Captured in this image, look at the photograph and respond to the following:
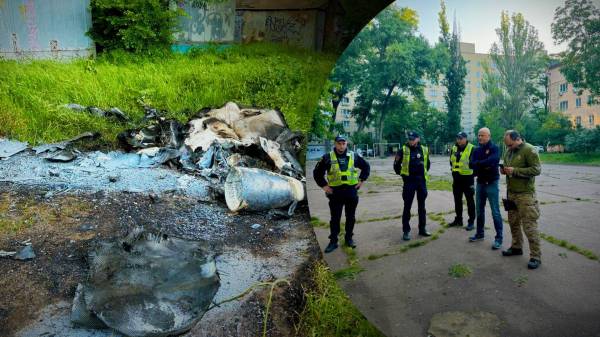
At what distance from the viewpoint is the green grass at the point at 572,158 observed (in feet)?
2.69

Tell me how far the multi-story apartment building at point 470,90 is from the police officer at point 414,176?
12cm

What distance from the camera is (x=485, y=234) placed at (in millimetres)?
936

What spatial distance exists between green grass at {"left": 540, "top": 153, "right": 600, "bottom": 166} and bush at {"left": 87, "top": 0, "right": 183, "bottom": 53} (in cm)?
333

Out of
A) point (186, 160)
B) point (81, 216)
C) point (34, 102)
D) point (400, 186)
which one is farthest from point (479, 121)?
point (34, 102)

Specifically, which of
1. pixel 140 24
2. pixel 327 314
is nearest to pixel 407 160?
pixel 327 314

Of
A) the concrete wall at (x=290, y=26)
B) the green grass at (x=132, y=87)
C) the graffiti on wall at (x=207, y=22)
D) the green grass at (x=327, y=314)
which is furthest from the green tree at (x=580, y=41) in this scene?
the graffiti on wall at (x=207, y=22)

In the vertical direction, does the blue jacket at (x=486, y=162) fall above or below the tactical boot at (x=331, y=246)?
above

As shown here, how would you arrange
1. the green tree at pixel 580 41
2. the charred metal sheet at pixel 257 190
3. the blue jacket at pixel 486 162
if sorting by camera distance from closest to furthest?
the green tree at pixel 580 41
the blue jacket at pixel 486 162
the charred metal sheet at pixel 257 190

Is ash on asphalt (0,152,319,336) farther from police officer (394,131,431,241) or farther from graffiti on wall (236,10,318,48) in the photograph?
police officer (394,131,431,241)

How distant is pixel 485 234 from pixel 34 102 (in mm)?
6372

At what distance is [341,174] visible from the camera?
3.86 feet

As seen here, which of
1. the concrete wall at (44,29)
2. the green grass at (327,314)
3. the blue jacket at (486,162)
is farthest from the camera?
the concrete wall at (44,29)

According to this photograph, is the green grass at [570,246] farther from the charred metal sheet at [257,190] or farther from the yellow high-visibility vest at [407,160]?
the charred metal sheet at [257,190]

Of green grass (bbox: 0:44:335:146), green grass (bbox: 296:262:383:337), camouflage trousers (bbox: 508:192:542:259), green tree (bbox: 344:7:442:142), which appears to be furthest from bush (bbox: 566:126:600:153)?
green grass (bbox: 296:262:383:337)
